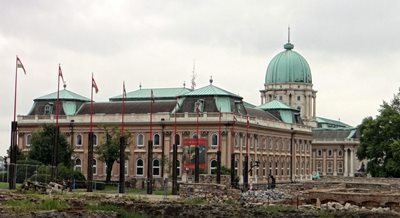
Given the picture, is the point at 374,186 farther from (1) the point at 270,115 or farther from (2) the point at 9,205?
(1) the point at 270,115

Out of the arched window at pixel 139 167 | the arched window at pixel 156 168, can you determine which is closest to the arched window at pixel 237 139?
the arched window at pixel 156 168

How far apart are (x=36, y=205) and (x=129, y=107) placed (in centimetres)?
7780

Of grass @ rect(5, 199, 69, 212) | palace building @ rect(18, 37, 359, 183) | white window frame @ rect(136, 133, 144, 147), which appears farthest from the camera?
white window frame @ rect(136, 133, 144, 147)

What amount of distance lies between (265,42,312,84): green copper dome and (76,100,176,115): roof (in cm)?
5182

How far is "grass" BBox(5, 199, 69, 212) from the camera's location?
31.2 m

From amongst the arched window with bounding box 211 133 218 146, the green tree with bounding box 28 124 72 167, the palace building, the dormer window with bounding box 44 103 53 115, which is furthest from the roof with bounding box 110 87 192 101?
the green tree with bounding box 28 124 72 167

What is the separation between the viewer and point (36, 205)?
3259 cm

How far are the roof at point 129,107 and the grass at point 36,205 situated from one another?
72652 mm

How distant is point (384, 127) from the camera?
320 feet

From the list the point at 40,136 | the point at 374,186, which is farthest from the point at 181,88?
the point at 374,186

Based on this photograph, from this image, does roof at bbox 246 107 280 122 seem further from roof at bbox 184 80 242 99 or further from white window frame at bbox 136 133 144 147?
white window frame at bbox 136 133 144 147

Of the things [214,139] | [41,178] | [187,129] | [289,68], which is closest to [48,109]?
[187,129]

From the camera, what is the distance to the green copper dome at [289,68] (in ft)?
518

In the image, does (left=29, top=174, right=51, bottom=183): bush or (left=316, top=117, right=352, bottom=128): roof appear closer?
(left=29, top=174, right=51, bottom=183): bush
